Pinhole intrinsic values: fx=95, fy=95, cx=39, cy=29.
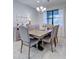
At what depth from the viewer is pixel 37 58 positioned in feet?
9.62

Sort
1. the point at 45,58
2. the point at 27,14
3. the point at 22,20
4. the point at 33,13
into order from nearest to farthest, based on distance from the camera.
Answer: the point at 45,58 → the point at 22,20 → the point at 27,14 → the point at 33,13
